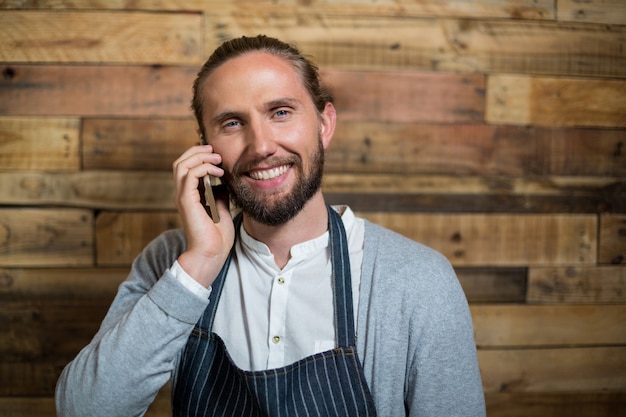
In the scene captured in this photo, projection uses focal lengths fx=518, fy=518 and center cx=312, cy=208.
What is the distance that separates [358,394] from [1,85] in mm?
1584

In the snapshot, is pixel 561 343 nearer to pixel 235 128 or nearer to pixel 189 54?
pixel 235 128

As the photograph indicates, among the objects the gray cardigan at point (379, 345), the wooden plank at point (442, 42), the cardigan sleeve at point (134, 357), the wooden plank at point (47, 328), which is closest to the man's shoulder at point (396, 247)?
the gray cardigan at point (379, 345)

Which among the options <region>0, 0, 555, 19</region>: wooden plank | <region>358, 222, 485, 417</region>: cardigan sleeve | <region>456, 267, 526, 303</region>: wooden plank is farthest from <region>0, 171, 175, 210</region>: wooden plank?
<region>456, 267, 526, 303</region>: wooden plank

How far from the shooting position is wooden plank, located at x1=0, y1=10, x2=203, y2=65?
180 cm

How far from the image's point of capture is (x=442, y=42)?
186 centimetres

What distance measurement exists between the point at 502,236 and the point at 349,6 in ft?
3.28

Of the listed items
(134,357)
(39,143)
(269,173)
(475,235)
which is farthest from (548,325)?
(39,143)

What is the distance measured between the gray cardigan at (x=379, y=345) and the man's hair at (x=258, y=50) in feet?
1.55

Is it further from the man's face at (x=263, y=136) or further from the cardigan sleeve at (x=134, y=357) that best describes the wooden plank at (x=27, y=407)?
the man's face at (x=263, y=136)

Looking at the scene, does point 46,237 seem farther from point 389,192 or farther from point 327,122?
point 389,192

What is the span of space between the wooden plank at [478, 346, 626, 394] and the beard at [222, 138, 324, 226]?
3.33ft

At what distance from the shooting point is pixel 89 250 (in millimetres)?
1860

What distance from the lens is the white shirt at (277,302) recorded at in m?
1.35

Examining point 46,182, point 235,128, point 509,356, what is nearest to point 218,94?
point 235,128
